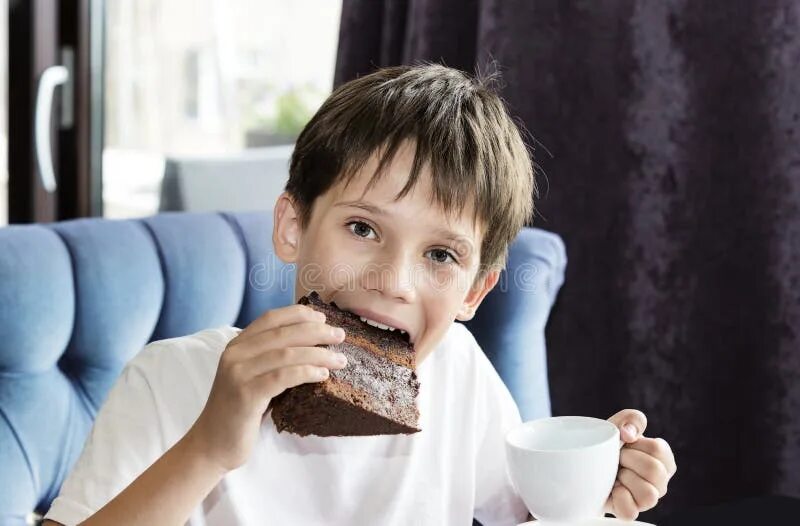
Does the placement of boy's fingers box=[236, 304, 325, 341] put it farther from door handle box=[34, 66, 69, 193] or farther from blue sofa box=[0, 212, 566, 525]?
door handle box=[34, 66, 69, 193]

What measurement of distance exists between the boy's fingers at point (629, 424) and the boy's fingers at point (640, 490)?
0.04 metres

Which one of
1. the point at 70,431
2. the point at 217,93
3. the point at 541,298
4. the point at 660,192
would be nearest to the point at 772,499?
the point at 541,298

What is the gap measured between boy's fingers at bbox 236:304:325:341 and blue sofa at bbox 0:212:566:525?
514 mm

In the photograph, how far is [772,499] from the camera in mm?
1326

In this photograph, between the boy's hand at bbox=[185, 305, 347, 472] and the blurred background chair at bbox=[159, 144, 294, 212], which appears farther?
the blurred background chair at bbox=[159, 144, 294, 212]

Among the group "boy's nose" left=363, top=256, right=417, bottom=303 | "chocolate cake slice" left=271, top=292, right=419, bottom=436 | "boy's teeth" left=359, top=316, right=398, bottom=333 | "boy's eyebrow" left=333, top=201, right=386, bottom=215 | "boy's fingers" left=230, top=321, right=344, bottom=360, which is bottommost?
"chocolate cake slice" left=271, top=292, right=419, bottom=436

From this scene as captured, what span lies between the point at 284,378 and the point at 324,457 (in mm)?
369

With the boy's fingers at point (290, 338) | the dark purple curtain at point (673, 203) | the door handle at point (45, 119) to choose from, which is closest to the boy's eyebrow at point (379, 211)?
the boy's fingers at point (290, 338)

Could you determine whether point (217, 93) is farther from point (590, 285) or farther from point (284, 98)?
point (590, 285)

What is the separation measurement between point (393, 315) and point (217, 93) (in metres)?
2.25

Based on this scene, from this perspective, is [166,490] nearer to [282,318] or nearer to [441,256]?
[282,318]

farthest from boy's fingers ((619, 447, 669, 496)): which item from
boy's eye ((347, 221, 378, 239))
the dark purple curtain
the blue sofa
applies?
the dark purple curtain

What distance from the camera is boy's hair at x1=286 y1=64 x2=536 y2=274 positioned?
3.74 ft

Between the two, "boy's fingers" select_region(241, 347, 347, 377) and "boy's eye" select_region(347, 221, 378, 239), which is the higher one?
"boy's eye" select_region(347, 221, 378, 239)
